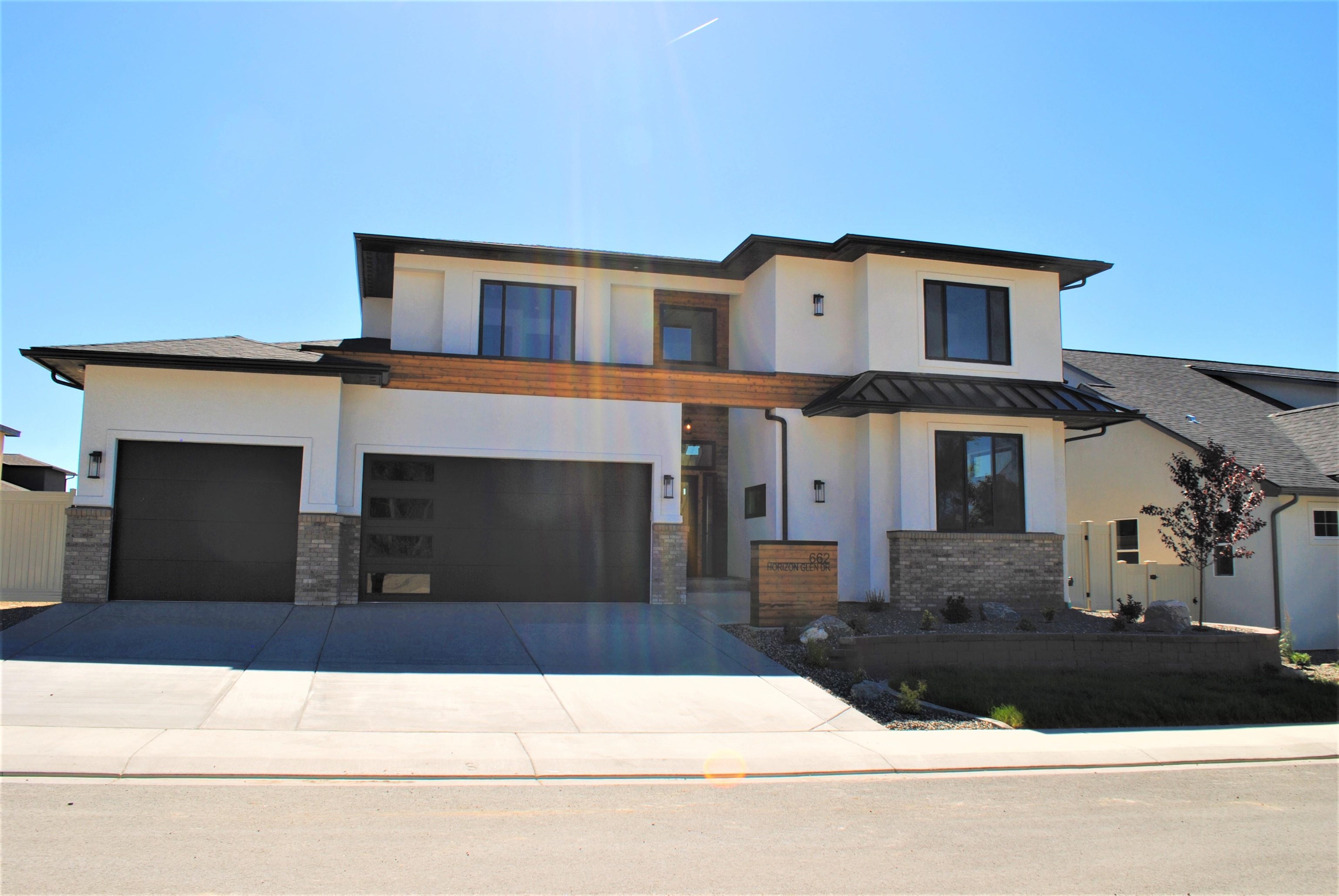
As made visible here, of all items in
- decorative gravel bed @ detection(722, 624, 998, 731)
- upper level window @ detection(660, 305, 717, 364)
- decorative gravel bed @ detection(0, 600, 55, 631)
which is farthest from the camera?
upper level window @ detection(660, 305, 717, 364)

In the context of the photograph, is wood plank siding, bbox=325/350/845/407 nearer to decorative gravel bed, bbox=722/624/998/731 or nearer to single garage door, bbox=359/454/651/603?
single garage door, bbox=359/454/651/603

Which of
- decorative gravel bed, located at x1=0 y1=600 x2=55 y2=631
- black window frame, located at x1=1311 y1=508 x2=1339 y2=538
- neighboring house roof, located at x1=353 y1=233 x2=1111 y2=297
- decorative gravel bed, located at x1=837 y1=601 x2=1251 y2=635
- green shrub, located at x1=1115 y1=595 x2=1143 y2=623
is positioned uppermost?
neighboring house roof, located at x1=353 y1=233 x2=1111 y2=297

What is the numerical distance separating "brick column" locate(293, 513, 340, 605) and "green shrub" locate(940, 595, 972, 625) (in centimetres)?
967

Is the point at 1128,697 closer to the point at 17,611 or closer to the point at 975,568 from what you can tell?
the point at 975,568

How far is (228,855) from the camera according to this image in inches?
209

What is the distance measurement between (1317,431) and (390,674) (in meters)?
19.5

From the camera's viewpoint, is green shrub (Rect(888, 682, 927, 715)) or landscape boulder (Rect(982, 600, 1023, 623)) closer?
green shrub (Rect(888, 682, 927, 715))

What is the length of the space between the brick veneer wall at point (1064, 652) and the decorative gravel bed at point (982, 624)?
280 mm

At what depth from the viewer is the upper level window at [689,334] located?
1966 cm

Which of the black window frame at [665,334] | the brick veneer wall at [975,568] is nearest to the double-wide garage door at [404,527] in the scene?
the black window frame at [665,334]

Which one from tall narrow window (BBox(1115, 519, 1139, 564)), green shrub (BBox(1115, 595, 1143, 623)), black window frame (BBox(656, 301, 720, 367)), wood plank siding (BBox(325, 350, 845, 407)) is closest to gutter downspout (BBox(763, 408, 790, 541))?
wood plank siding (BBox(325, 350, 845, 407))

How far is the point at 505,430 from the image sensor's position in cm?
1612

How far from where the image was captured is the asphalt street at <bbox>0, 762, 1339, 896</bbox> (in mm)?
5145

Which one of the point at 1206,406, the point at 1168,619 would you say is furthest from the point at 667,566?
the point at 1206,406
